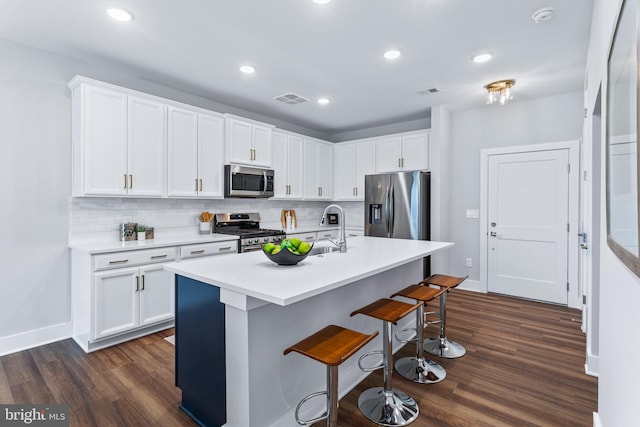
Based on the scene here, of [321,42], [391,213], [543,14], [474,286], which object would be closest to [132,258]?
[321,42]

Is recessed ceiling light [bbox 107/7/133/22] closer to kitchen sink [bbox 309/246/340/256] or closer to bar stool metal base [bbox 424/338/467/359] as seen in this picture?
kitchen sink [bbox 309/246/340/256]

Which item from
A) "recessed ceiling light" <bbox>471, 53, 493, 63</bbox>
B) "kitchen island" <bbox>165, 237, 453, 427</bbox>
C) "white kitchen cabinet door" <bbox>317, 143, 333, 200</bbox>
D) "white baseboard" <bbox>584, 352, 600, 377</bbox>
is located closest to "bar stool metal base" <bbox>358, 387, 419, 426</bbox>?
"kitchen island" <bbox>165, 237, 453, 427</bbox>

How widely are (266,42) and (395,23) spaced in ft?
3.55

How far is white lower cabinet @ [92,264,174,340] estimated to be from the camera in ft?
9.08

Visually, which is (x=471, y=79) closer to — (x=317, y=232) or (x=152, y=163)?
(x=317, y=232)

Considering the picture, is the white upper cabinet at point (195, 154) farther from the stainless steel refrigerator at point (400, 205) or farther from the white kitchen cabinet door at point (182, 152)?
the stainless steel refrigerator at point (400, 205)

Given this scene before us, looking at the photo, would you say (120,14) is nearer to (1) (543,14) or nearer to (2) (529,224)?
(1) (543,14)

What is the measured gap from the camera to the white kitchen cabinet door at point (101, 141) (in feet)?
Answer: 9.62

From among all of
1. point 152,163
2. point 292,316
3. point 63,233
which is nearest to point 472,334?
point 292,316

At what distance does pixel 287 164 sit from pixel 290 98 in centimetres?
106

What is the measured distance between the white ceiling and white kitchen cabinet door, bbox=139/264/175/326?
2.04 m

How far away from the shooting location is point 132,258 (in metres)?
2.95

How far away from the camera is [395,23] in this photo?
98.6 inches

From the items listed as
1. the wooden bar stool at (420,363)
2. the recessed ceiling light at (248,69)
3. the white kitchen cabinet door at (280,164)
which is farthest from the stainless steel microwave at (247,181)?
the wooden bar stool at (420,363)
